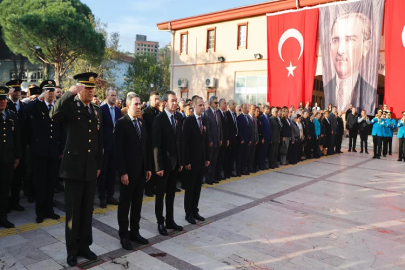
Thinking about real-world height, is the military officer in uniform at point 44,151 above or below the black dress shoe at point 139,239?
above

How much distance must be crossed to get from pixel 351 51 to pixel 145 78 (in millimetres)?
26007

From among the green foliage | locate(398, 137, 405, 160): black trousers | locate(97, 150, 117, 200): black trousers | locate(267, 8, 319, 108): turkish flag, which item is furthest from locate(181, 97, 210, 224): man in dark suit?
the green foliage

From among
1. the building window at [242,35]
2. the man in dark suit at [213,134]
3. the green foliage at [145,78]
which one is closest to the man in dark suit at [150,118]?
the man in dark suit at [213,134]

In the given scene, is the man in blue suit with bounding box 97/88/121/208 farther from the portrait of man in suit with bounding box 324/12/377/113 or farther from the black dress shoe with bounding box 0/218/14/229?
the portrait of man in suit with bounding box 324/12/377/113

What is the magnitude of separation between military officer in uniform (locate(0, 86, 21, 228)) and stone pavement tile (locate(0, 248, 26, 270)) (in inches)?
38.0

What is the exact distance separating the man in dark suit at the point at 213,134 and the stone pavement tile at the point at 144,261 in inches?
164

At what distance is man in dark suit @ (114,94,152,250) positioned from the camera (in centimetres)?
411

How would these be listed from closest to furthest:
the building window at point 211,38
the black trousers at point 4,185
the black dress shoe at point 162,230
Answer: the black dress shoe at point 162,230 < the black trousers at point 4,185 < the building window at point 211,38

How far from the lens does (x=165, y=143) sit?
15.5 ft

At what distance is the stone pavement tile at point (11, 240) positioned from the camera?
162 inches

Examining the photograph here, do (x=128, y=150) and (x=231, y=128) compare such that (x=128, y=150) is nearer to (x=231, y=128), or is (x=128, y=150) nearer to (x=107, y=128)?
(x=107, y=128)

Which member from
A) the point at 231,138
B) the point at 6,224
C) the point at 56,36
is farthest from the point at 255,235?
the point at 56,36

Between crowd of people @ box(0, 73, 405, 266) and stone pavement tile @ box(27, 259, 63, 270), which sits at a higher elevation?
crowd of people @ box(0, 73, 405, 266)

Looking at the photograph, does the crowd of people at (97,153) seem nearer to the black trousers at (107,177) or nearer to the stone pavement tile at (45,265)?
the black trousers at (107,177)
